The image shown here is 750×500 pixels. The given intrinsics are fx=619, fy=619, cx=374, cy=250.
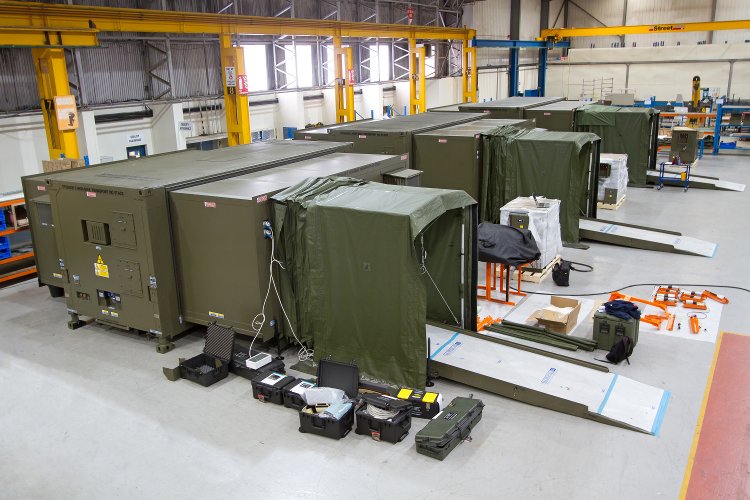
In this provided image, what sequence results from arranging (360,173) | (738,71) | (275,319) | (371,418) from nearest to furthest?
(371,418), (275,319), (360,173), (738,71)

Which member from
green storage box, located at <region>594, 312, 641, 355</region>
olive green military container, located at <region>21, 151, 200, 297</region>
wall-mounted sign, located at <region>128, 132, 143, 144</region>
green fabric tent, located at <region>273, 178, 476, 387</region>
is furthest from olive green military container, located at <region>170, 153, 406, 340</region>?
wall-mounted sign, located at <region>128, 132, 143, 144</region>

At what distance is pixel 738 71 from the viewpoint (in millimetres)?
28359

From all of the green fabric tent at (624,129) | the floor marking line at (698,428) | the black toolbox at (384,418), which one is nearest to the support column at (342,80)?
the green fabric tent at (624,129)

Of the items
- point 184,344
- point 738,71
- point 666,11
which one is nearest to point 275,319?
point 184,344

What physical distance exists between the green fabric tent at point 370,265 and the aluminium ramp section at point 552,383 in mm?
509

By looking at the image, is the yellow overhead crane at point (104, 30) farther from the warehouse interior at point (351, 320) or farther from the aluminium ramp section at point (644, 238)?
the aluminium ramp section at point (644, 238)

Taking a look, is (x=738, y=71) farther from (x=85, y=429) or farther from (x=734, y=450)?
(x=85, y=429)

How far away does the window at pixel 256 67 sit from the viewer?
1923 cm

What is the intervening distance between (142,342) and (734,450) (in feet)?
21.9

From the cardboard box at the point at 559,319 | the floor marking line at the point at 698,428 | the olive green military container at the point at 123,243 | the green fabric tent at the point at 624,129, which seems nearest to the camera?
the floor marking line at the point at 698,428

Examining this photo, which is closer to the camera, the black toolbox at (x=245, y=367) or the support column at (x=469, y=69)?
the black toolbox at (x=245, y=367)

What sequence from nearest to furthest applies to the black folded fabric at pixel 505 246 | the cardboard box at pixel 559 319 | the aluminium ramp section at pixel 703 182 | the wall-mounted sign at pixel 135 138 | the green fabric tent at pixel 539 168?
the cardboard box at pixel 559 319, the black folded fabric at pixel 505 246, the green fabric tent at pixel 539 168, the wall-mounted sign at pixel 135 138, the aluminium ramp section at pixel 703 182

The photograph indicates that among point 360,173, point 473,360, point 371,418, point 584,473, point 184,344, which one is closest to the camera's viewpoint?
point 584,473

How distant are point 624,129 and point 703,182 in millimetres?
2597
